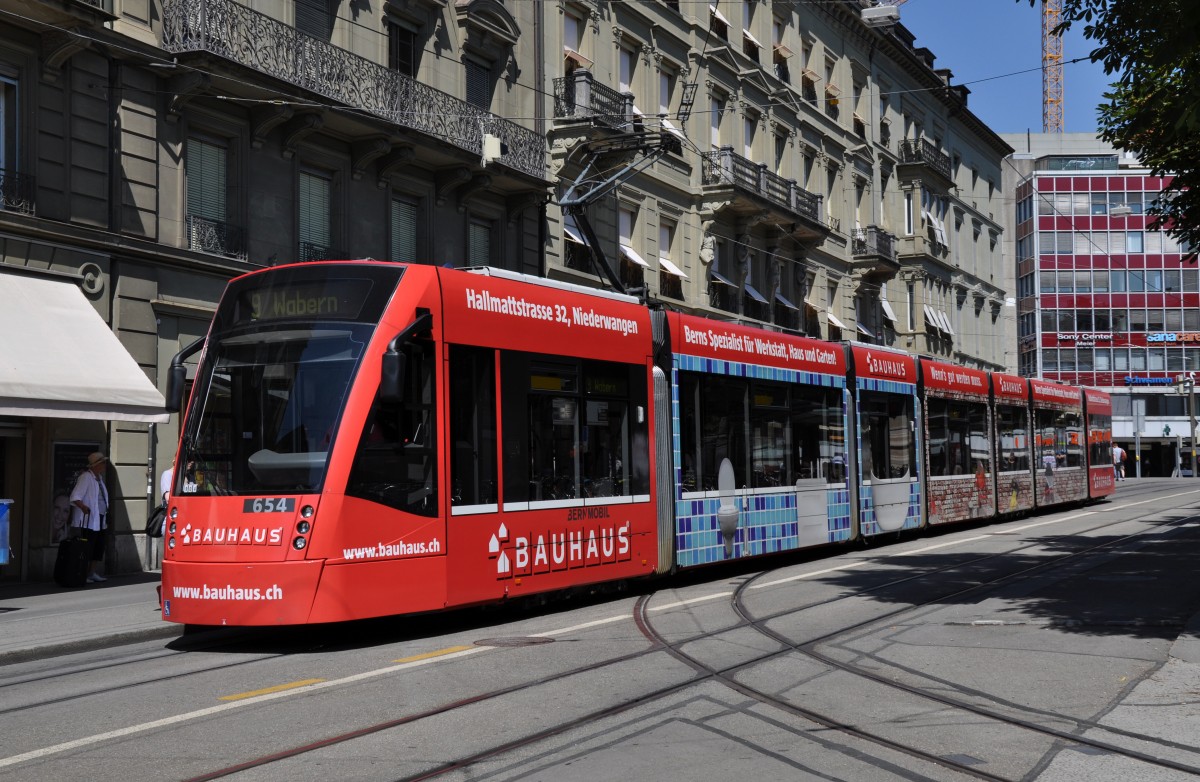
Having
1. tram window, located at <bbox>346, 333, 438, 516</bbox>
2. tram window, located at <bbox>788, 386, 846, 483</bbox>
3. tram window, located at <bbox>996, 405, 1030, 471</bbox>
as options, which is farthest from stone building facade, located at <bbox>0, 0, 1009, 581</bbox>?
tram window, located at <bbox>996, 405, 1030, 471</bbox>

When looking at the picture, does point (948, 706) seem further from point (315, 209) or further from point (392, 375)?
point (315, 209)

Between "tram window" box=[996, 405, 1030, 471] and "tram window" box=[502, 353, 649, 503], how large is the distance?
15524mm

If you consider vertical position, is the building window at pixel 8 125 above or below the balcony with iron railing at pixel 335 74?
below

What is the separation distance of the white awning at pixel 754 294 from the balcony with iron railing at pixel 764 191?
1967 mm

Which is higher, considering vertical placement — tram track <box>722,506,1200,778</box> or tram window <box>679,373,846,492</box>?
tram window <box>679,373,846,492</box>

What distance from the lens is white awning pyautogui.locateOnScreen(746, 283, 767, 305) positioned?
116 feet

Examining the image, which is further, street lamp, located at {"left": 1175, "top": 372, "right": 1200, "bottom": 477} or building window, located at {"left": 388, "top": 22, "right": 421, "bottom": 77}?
street lamp, located at {"left": 1175, "top": 372, "right": 1200, "bottom": 477}

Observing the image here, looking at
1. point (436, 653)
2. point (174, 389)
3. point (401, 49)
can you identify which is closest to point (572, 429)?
point (436, 653)

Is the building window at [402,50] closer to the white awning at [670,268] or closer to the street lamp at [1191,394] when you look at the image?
the white awning at [670,268]

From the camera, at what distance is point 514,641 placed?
1073 cm

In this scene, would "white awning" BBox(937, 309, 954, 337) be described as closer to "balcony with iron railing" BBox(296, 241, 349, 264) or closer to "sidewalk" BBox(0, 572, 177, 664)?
"balcony with iron railing" BBox(296, 241, 349, 264)

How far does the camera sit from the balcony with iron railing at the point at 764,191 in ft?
110

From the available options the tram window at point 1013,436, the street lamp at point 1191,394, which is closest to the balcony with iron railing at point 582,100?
Result: the tram window at point 1013,436

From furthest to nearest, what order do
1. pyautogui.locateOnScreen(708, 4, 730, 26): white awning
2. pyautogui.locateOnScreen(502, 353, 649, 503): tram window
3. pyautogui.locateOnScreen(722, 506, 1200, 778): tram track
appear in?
pyautogui.locateOnScreen(708, 4, 730, 26): white awning → pyautogui.locateOnScreen(502, 353, 649, 503): tram window → pyautogui.locateOnScreen(722, 506, 1200, 778): tram track
